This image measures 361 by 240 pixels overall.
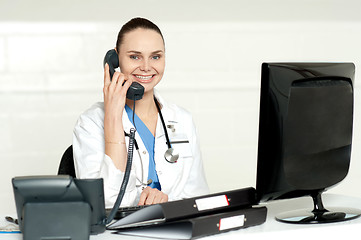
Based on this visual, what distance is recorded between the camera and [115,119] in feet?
8.04

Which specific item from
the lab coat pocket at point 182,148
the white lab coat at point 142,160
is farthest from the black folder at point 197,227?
the lab coat pocket at point 182,148

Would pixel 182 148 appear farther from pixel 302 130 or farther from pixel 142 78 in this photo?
pixel 302 130

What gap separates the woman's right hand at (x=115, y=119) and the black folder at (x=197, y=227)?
0.66m

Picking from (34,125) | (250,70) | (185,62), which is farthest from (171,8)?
(34,125)

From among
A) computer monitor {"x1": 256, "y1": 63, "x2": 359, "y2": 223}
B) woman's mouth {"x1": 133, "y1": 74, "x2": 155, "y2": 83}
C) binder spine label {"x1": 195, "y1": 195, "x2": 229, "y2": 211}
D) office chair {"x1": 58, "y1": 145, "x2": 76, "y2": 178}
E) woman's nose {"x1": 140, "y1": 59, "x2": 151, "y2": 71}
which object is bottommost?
binder spine label {"x1": 195, "y1": 195, "x2": 229, "y2": 211}

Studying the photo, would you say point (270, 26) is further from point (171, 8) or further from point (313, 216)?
point (313, 216)

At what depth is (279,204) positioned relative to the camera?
7.40 feet

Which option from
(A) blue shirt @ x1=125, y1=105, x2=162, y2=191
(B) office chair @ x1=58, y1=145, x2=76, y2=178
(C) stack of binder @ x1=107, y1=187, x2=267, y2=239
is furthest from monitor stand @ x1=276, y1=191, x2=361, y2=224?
(B) office chair @ x1=58, y1=145, x2=76, y2=178

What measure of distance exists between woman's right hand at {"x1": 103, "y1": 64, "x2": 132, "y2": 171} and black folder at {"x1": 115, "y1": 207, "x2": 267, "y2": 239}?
2.16 feet

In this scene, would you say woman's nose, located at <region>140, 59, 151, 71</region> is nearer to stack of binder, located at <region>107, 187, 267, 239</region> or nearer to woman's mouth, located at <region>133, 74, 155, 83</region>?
woman's mouth, located at <region>133, 74, 155, 83</region>

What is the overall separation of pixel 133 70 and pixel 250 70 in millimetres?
1359

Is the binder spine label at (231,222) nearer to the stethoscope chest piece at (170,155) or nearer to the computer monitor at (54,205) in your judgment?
the computer monitor at (54,205)

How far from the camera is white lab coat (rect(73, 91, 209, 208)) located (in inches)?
95.4

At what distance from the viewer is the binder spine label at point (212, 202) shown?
5.80 ft
